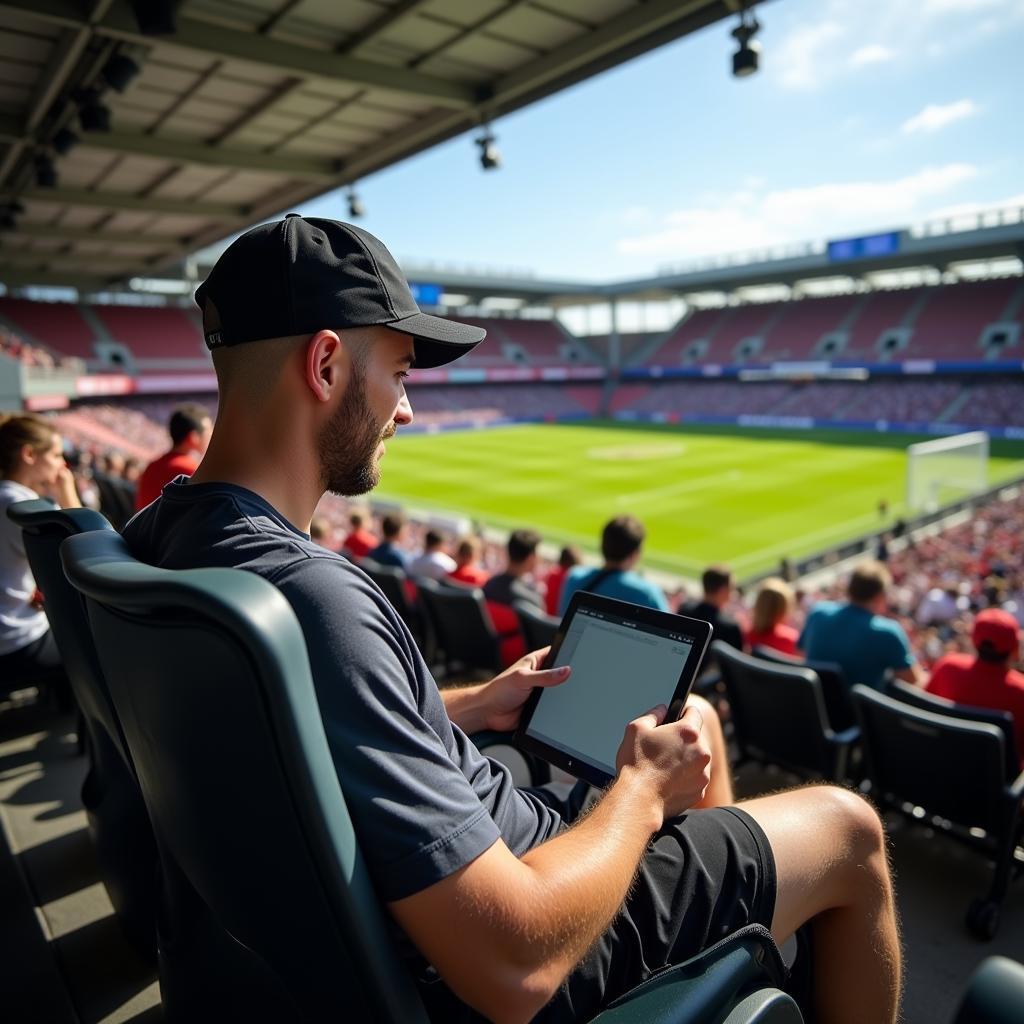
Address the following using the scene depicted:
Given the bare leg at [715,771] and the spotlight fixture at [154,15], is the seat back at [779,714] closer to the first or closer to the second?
the bare leg at [715,771]

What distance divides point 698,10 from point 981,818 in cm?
564

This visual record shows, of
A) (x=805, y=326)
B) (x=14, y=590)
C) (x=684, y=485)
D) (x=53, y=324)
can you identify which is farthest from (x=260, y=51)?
(x=805, y=326)

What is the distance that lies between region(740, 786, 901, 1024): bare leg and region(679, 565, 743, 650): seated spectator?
3.29 metres

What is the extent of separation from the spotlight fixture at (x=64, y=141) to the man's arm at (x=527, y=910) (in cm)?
979

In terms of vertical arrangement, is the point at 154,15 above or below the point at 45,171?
below

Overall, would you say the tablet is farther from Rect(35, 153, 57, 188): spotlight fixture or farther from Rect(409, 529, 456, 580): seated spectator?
Rect(35, 153, 57, 188): spotlight fixture

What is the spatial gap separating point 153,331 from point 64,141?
40349mm

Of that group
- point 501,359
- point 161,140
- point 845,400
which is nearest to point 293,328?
point 161,140

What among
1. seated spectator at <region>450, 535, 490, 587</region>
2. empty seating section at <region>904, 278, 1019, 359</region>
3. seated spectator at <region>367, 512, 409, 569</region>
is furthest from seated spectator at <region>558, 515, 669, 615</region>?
empty seating section at <region>904, 278, 1019, 359</region>

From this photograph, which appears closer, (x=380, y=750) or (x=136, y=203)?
(x=380, y=750)

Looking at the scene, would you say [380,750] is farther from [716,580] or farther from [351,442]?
[716,580]

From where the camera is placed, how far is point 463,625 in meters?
5.20

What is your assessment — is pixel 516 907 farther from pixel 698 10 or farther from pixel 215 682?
pixel 698 10

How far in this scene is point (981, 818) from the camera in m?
3.02
